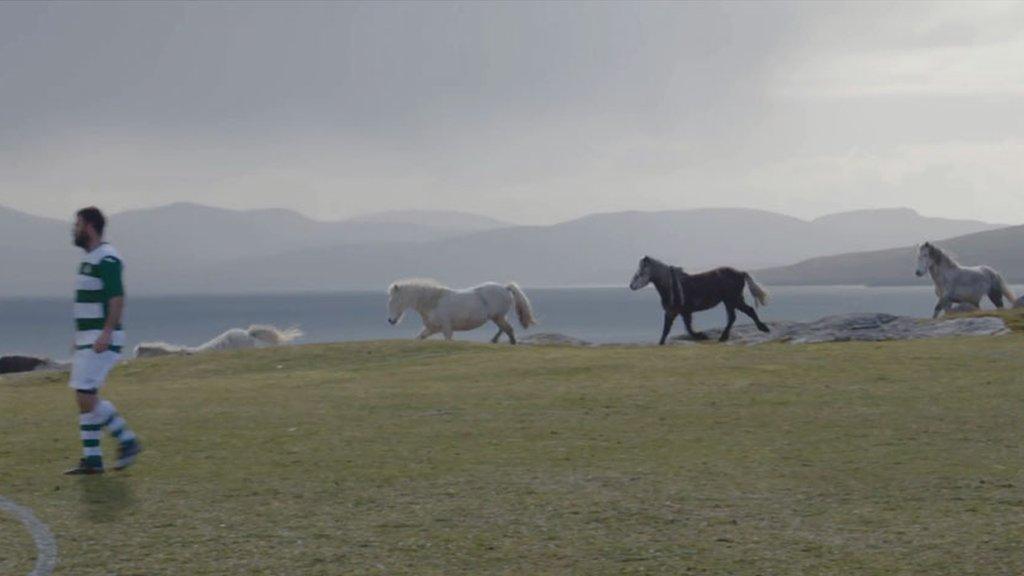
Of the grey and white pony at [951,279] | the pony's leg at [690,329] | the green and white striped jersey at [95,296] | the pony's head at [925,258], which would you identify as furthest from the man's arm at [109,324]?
the grey and white pony at [951,279]

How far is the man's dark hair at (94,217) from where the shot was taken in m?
12.7

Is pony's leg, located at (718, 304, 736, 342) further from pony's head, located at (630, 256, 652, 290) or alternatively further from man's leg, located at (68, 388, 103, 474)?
man's leg, located at (68, 388, 103, 474)

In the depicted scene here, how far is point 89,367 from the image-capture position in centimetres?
1260

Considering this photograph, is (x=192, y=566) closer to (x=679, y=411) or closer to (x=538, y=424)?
(x=538, y=424)

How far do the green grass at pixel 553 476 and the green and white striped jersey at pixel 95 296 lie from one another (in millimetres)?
1428

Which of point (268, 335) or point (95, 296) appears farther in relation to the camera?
point (268, 335)

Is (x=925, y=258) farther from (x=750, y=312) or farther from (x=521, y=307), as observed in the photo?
(x=521, y=307)

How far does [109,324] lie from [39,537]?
311cm

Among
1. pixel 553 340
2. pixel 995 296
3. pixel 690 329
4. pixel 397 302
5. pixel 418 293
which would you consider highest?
pixel 418 293

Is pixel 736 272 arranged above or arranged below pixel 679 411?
above

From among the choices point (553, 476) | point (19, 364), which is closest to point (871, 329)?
point (553, 476)

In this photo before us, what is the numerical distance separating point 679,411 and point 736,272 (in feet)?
52.4

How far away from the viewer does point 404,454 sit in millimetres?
13867

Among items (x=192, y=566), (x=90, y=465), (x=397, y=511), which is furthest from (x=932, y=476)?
(x=90, y=465)
